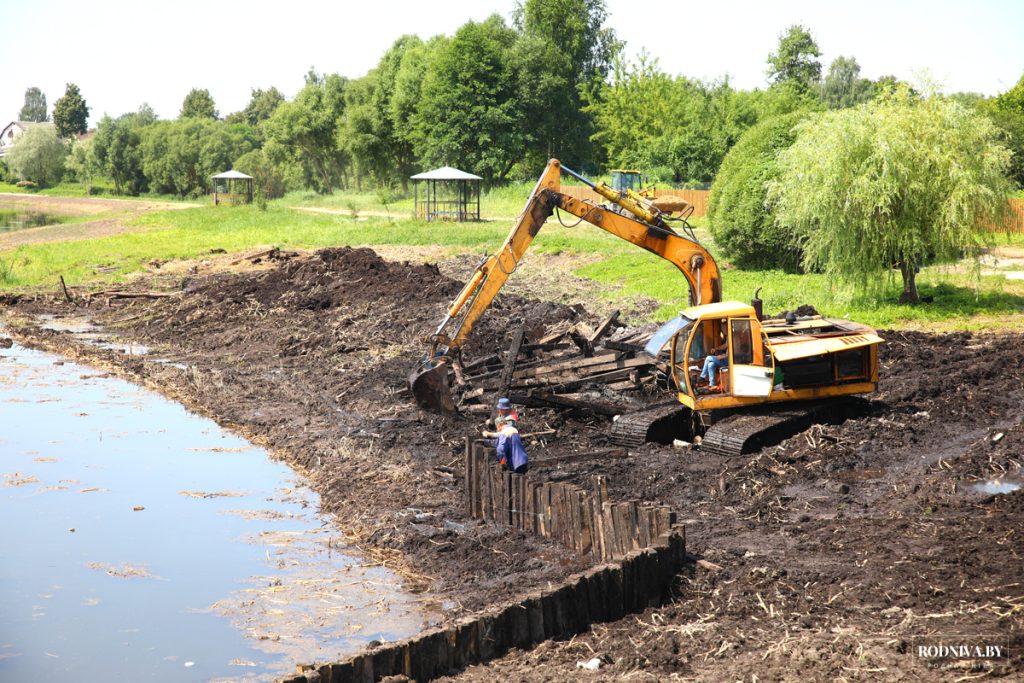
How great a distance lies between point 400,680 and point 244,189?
82490 millimetres

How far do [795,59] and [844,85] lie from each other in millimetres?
15805

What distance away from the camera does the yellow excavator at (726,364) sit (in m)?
16.0

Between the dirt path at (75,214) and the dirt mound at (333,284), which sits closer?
the dirt mound at (333,284)

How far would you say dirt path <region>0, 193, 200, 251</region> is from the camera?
55219mm

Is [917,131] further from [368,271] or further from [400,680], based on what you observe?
[400,680]

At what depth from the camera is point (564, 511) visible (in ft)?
40.0

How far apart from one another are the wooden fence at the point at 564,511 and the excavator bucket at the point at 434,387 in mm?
4226

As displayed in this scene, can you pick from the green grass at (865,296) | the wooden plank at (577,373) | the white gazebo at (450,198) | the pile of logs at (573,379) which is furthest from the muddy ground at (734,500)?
the white gazebo at (450,198)

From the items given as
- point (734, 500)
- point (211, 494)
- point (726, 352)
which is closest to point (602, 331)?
point (726, 352)

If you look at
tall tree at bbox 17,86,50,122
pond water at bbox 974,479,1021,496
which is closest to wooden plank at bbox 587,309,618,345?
pond water at bbox 974,479,1021,496

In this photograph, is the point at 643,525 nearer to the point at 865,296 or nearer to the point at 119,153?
the point at 865,296

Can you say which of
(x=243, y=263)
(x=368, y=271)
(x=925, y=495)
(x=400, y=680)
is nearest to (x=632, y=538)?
(x=400, y=680)

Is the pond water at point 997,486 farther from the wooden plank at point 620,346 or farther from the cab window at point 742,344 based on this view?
the wooden plank at point 620,346

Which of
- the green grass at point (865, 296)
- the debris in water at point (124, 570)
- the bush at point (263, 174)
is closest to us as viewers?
the debris in water at point (124, 570)
